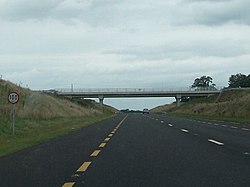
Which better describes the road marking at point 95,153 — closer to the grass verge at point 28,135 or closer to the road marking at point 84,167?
the road marking at point 84,167

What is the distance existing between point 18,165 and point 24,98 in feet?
184

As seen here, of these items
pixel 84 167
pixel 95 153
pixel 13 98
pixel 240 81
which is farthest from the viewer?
pixel 240 81

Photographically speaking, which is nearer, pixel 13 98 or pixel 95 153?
pixel 95 153

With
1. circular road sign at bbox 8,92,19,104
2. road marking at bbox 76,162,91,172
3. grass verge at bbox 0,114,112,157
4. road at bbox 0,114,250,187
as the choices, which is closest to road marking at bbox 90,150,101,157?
road at bbox 0,114,250,187

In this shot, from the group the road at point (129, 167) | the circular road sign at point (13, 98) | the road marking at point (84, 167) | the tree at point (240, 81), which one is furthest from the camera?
the tree at point (240, 81)

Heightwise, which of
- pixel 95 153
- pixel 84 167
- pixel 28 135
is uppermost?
pixel 84 167

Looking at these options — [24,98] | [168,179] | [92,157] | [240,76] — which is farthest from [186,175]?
[240,76]

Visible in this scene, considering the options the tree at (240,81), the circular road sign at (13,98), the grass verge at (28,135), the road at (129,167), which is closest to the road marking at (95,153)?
the road at (129,167)

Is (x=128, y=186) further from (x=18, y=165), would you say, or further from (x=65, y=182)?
(x=18, y=165)

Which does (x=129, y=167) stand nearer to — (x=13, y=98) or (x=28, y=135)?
(x=28, y=135)

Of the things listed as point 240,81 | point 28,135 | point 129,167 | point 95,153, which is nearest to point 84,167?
point 129,167

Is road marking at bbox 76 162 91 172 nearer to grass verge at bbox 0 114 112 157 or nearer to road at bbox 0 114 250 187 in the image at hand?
road at bbox 0 114 250 187

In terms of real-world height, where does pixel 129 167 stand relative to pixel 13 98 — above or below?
below

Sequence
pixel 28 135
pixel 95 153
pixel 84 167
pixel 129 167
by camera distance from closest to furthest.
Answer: pixel 129 167 → pixel 84 167 → pixel 95 153 → pixel 28 135
